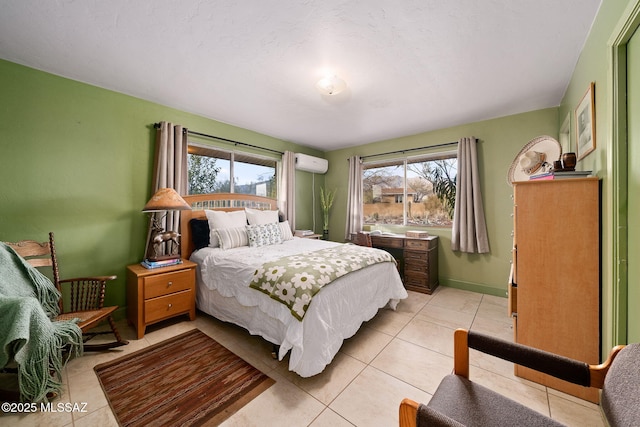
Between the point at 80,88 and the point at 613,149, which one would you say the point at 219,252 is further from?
the point at 613,149

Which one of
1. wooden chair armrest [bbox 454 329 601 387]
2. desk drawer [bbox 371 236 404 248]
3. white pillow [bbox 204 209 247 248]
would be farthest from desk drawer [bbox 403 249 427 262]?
wooden chair armrest [bbox 454 329 601 387]

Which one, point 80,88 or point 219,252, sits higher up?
point 80,88

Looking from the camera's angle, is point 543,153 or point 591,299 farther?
point 543,153

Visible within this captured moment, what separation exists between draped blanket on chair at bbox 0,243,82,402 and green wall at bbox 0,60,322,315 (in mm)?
701

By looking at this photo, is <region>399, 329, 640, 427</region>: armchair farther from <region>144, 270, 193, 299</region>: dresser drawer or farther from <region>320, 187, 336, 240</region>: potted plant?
<region>320, 187, 336, 240</region>: potted plant

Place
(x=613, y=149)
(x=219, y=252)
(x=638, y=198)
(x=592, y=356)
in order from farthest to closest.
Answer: (x=219, y=252), (x=592, y=356), (x=613, y=149), (x=638, y=198)

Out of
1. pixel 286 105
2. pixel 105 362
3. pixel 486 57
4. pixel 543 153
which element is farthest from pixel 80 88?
pixel 543 153

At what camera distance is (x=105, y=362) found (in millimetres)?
1907

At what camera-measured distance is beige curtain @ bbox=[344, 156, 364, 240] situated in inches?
181

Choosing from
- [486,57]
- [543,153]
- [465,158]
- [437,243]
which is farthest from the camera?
[437,243]

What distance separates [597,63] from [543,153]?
798 millimetres

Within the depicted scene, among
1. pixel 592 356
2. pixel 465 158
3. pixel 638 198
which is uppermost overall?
pixel 465 158

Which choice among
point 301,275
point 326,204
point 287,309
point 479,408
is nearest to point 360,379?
point 287,309

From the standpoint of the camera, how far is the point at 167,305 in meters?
2.39
